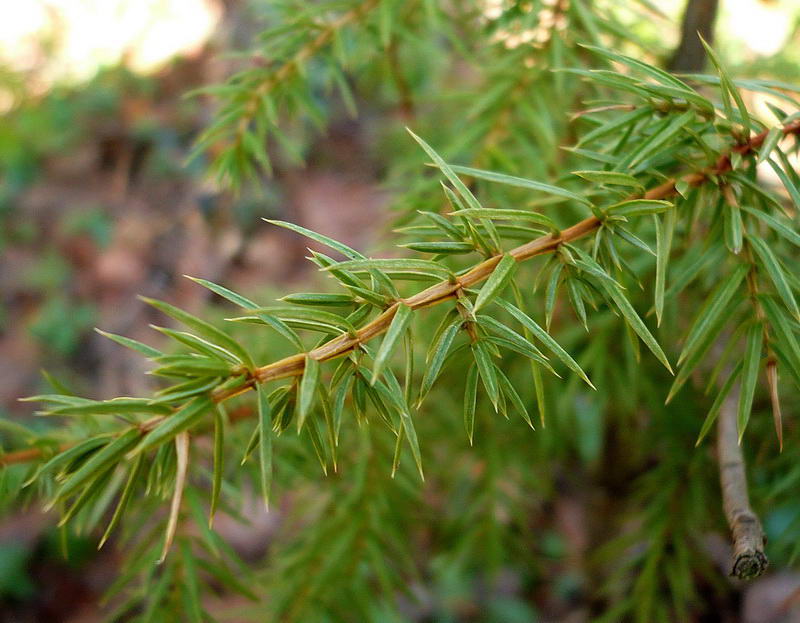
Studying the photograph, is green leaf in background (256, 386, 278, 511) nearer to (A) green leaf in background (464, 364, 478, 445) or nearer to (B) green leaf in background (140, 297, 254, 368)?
(B) green leaf in background (140, 297, 254, 368)

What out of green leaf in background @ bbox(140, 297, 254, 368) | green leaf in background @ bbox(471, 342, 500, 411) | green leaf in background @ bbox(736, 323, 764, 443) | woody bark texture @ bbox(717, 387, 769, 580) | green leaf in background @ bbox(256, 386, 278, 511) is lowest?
woody bark texture @ bbox(717, 387, 769, 580)

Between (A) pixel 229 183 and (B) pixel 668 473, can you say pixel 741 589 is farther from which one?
(A) pixel 229 183

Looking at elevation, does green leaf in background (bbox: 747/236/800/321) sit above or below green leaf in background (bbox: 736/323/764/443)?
above

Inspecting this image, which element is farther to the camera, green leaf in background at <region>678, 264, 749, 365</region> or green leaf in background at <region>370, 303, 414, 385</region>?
green leaf in background at <region>678, 264, 749, 365</region>

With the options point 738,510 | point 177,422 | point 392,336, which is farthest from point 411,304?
point 738,510

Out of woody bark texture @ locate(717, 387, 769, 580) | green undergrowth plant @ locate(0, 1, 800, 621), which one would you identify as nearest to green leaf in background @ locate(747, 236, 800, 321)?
green undergrowth plant @ locate(0, 1, 800, 621)

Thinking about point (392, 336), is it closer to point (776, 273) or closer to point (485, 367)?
point (485, 367)

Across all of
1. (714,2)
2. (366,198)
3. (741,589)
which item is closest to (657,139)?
(714,2)
